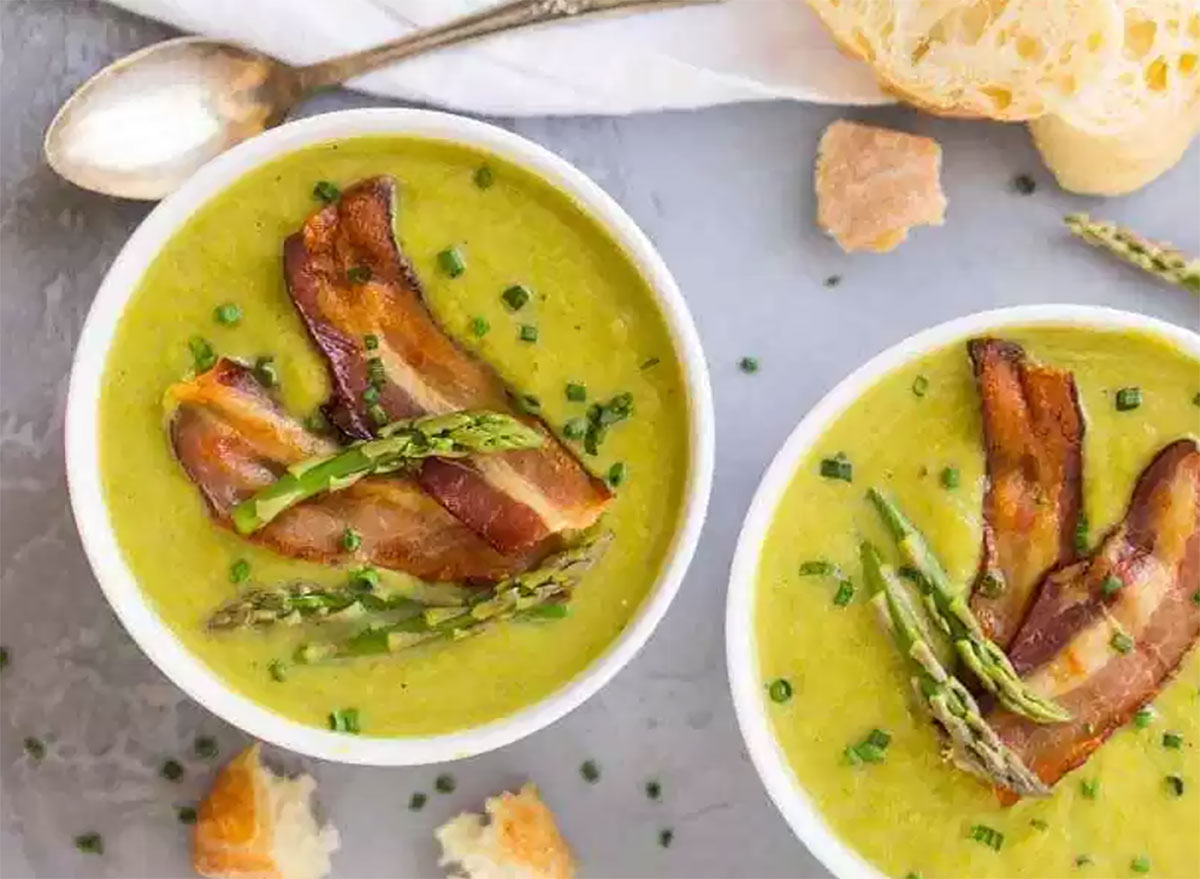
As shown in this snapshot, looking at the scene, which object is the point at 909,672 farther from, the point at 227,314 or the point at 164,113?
the point at 164,113

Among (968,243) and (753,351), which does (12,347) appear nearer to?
(753,351)

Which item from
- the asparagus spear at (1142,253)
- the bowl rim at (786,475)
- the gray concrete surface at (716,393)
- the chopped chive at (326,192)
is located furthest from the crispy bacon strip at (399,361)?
the asparagus spear at (1142,253)

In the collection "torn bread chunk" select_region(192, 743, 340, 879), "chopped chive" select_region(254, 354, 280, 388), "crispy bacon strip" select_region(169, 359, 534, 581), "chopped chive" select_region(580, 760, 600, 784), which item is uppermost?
"chopped chive" select_region(254, 354, 280, 388)

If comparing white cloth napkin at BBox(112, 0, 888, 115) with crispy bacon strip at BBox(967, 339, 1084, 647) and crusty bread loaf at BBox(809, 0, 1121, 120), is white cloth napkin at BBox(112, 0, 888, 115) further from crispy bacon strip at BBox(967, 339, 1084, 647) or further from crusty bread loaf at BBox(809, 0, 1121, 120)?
crispy bacon strip at BBox(967, 339, 1084, 647)

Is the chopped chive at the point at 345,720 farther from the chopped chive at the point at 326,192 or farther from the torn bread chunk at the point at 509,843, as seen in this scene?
the chopped chive at the point at 326,192

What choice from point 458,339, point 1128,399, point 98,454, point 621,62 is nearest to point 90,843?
point 98,454

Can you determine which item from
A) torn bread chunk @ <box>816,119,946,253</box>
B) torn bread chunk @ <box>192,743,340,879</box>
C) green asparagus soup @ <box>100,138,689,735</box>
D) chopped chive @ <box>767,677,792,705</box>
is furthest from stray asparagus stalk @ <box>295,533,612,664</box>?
torn bread chunk @ <box>816,119,946,253</box>
